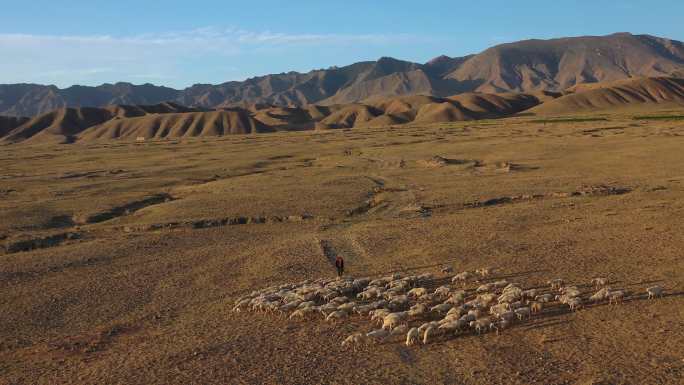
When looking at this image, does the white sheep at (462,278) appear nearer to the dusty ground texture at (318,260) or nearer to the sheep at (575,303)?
the dusty ground texture at (318,260)

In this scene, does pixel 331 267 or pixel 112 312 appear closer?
pixel 112 312

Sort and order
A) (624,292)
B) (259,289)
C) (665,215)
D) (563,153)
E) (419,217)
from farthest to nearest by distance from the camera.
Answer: (563,153) → (419,217) → (665,215) → (259,289) → (624,292)

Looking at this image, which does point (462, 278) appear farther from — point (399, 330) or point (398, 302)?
point (399, 330)

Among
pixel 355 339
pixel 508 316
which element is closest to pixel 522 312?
pixel 508 316

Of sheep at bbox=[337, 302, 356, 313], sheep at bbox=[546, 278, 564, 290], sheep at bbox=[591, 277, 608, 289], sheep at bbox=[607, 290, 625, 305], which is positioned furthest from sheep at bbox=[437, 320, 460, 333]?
sheep at bbox=[591, 277, 608, 289]

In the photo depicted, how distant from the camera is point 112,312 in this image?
21.7m

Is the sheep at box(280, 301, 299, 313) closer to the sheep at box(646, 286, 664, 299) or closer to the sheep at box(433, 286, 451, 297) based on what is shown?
the sheep at box(433, 286, 451, 297)

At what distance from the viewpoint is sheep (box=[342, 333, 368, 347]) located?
1738 centimetres

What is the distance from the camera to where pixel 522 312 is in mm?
18547

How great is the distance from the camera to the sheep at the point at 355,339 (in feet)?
57.0

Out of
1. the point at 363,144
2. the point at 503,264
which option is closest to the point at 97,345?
the point at 503,264

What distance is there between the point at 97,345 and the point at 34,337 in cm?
267

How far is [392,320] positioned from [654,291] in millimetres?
8446

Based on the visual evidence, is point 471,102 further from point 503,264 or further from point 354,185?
point 503,264
